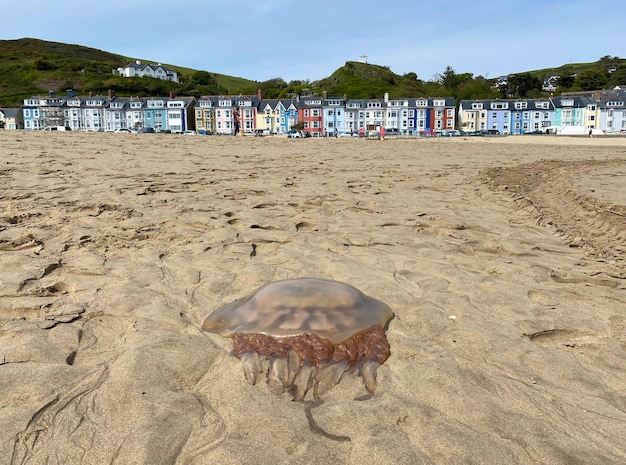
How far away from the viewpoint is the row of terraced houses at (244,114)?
233 feet

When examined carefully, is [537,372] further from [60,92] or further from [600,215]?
[60,92]

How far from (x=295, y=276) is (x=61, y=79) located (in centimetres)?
11039

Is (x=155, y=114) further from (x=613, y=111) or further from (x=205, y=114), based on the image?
(x=613, y=111)

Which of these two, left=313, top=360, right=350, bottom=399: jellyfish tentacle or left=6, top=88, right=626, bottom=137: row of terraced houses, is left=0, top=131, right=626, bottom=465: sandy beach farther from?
left=6, top=88, right=626, bottom=137: row of terraced houses

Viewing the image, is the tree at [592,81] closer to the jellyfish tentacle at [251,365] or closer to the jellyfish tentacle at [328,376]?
the jellyfish tentacle at [328,376]

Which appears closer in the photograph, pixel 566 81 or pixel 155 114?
pixel 155 114

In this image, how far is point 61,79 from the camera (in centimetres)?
9625

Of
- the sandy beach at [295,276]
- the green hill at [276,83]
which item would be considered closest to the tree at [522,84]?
the green hill at [276,83]

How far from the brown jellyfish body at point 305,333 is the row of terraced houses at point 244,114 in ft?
225

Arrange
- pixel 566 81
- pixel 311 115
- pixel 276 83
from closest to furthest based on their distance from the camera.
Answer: pixel 311 115
pixel 566 81
pixel 276 83

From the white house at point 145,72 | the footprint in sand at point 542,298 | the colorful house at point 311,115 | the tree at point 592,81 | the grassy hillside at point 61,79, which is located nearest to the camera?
the footprint in sand at point 542,298

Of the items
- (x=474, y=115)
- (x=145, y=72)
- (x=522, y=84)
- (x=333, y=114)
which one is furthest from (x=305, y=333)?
(x=145, y=72)

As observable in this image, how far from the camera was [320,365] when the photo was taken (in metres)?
2.25

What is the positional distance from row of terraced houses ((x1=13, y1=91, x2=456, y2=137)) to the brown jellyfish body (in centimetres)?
6873
